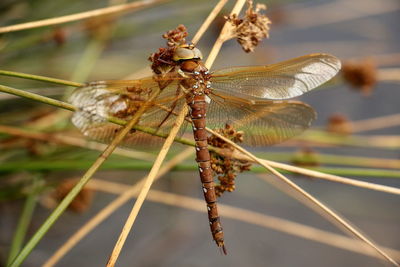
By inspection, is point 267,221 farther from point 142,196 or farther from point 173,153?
point 142,196

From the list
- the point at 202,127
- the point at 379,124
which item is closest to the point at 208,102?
the point at 202,127

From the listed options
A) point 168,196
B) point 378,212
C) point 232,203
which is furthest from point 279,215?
point 168,196

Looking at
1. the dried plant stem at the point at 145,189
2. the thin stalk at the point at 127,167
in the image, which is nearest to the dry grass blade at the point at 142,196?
the dried plant stem at the point at 145,189

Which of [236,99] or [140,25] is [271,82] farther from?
[140,25]

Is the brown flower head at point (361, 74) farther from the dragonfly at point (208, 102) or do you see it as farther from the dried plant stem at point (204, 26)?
the dried plant stem at point (204, 26)

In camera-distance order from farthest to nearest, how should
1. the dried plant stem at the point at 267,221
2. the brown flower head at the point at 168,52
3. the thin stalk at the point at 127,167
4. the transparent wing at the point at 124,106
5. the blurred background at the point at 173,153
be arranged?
the blurred background at the point at 173,153 < the dried plant stem at the point at 267,221 < the thin stalk at the point at 127,167 < the brown flower head at the point at 168,52 < the transparent wing at the point at 124,106
